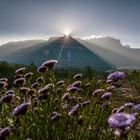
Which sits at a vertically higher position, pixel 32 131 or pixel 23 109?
pixel 23 109

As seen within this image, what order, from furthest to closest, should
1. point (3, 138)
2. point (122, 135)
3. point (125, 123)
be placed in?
1. point (3, 138)
2. point (122, 135)
3. point (125, 123)

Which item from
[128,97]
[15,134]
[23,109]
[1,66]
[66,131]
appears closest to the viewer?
[23,109]

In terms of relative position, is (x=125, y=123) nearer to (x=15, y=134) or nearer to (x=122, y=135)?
(x=122, y=135)

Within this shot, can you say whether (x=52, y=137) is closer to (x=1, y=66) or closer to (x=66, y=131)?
(x=66, y=131)

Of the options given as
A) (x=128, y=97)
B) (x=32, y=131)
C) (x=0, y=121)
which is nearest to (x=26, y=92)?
(x=0, y=121)

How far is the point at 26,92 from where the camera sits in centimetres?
793

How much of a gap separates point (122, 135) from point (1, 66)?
5159 cm

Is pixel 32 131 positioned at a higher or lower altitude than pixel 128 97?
higher

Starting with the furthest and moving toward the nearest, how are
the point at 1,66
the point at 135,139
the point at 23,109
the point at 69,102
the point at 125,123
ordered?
1. the point at 1,66
2. the point at 69,102
3. the point at 135,139
4. the point at 23,109
5. the point at 125,123

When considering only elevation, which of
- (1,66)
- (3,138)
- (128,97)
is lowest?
(1,66)

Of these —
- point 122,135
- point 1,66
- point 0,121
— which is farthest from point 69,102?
point 1,66

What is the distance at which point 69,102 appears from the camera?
8078 mm

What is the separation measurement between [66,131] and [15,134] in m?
1.10

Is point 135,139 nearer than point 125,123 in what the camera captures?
No
